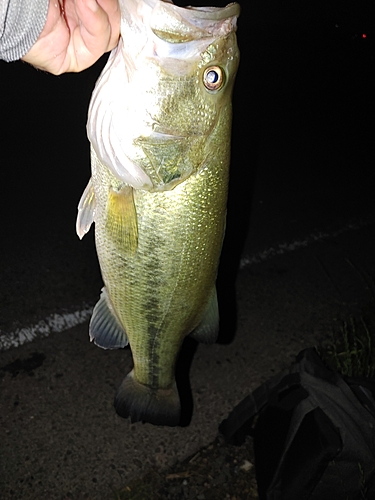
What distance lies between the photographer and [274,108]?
29.7 feet

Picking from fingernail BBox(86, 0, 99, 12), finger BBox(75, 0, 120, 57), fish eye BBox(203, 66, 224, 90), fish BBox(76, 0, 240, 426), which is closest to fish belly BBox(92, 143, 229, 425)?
fish BBox(76, 0, 240, 426)

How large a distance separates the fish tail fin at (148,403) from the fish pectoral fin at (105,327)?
0.22 metres

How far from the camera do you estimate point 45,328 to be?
12.0 feet

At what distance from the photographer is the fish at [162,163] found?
1580mm

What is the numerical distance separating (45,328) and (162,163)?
7.55 ft

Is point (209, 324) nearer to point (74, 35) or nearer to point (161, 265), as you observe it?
point (161, 265)

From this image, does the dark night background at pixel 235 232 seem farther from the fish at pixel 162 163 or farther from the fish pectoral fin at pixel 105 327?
the fish at pixel 162 163

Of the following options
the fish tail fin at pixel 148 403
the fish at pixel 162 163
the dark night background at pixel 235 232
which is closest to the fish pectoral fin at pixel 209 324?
the fish at pixel 162 163

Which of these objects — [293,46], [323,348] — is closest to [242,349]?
[323,348]

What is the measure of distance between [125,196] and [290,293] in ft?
9.71

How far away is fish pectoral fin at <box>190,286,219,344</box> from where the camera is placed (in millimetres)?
2033

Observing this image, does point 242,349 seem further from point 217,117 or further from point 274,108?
point 274,108

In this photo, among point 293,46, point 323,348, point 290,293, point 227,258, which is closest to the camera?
point 323,348

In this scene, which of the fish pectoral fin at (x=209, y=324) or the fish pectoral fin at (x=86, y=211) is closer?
the fish pectoral fin at (x=86, y=211)
